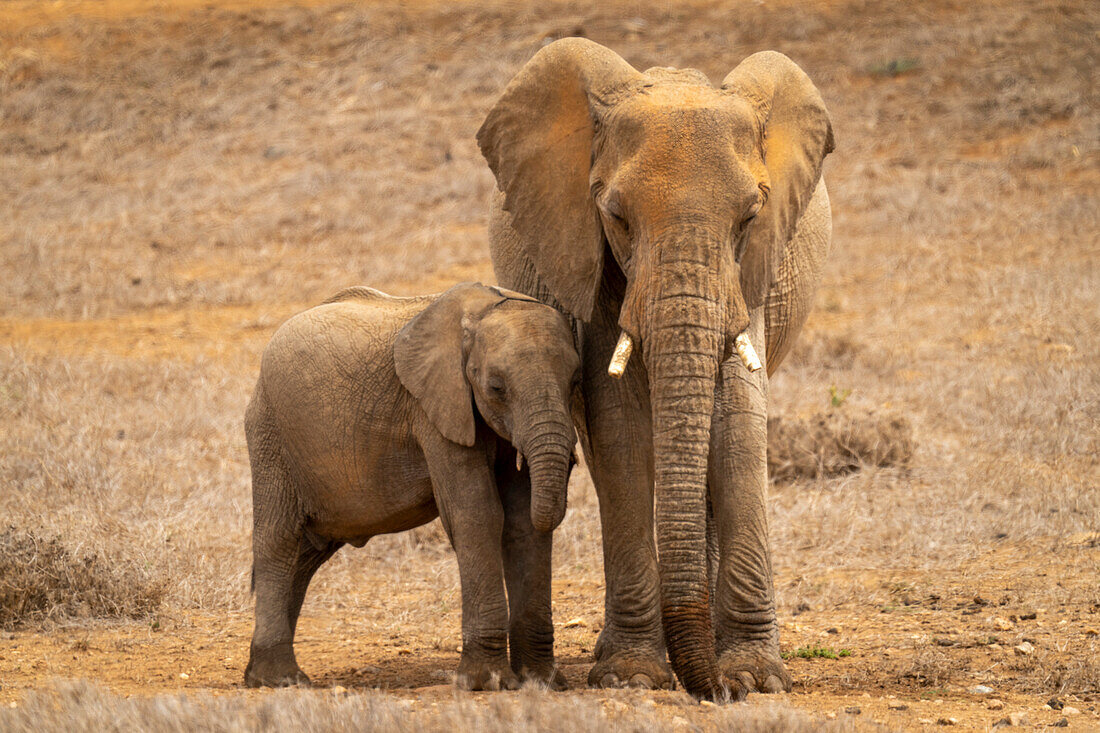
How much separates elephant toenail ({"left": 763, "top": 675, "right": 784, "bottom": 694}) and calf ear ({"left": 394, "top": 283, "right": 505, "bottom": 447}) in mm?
1614

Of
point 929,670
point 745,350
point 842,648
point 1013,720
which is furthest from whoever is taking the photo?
point 842,648

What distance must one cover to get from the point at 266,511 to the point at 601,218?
2.34 metres

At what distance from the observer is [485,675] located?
5.73m

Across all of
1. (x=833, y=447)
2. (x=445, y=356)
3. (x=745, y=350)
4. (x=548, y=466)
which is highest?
(x=745, y=350)

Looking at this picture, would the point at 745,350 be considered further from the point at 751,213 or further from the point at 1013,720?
the point at 1013,720

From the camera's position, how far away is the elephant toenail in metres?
5.79

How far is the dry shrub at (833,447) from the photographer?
33.8 ft

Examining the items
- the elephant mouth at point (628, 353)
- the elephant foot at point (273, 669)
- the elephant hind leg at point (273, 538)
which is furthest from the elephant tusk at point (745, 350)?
the elephant foot at point (273, 669)

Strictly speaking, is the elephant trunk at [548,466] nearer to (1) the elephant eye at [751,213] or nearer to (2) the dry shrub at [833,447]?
(1) the elephant eye at [751,213]

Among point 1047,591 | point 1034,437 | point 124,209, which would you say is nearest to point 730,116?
point 1047,591

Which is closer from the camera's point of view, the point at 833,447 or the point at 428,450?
the point at 428,450

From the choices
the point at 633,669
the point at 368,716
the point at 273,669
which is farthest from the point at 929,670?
the point at 273,669

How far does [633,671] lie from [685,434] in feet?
3.91

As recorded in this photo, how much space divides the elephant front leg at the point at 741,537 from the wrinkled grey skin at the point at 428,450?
0.68 meters
